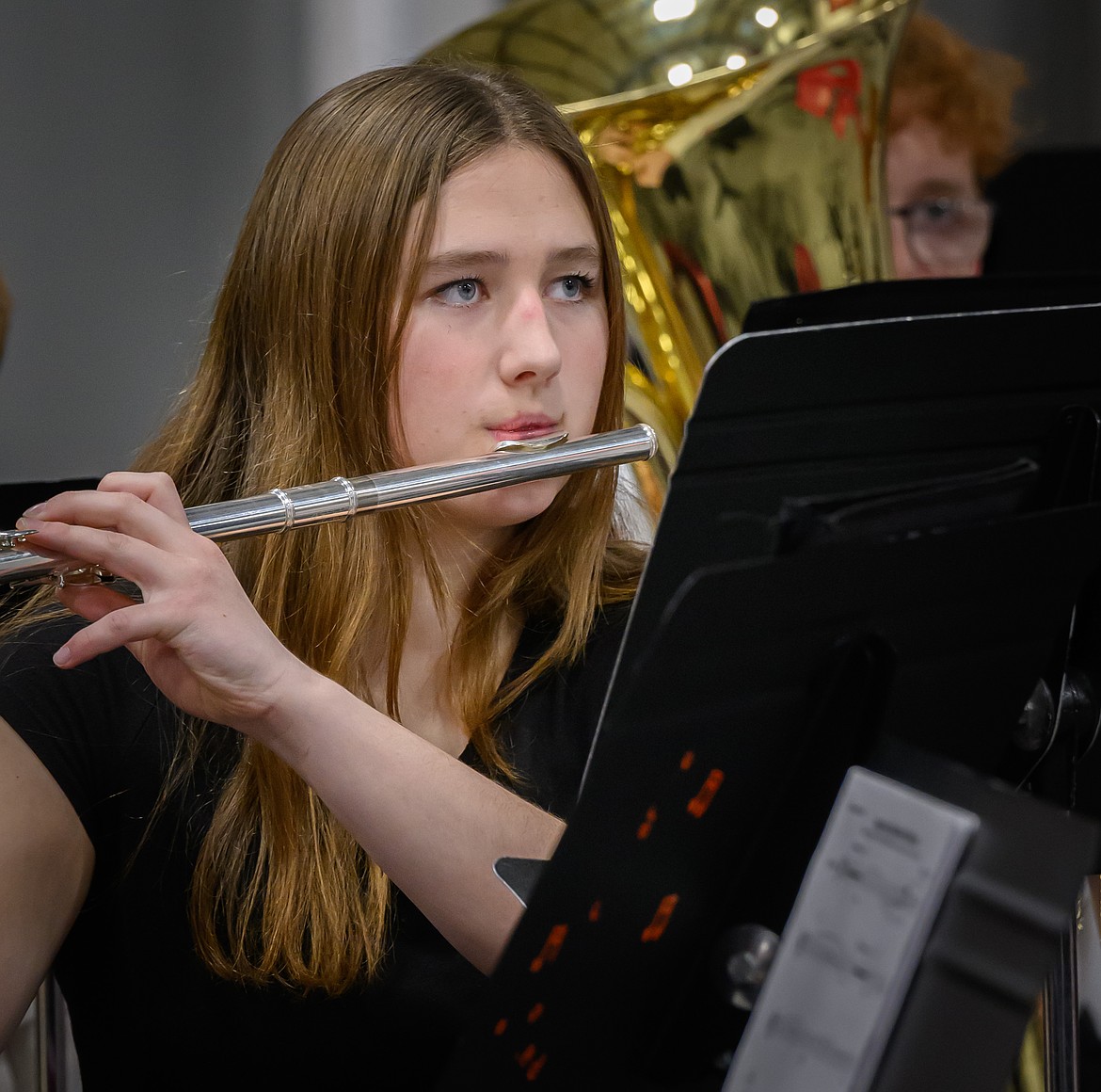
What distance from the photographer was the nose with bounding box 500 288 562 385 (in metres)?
1.02

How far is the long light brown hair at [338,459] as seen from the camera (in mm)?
1032

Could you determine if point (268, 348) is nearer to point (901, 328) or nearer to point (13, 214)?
point (901, 328)

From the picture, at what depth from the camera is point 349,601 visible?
1.10 metres

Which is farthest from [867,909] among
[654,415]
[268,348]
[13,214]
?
[13,214]

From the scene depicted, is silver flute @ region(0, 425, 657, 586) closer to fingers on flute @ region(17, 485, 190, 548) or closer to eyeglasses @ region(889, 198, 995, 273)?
fingers on flute @ region(17, 485, 190, 548)

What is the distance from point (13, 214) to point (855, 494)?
5.34ft

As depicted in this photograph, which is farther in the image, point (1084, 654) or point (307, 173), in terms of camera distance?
point (307, 173)

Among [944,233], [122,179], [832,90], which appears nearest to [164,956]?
[832,90]

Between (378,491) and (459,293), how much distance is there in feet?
0.67

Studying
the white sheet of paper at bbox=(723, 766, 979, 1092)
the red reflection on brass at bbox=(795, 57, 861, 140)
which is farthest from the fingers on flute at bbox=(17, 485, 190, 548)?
the red reflection on brass at bbox=(795, 57, 861, 140)

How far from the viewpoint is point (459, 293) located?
3.46 ft

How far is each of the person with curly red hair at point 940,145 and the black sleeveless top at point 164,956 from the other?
1.49 meters

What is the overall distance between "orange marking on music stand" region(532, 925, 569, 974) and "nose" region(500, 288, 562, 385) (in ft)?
1.64

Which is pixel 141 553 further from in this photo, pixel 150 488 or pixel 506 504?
pixel 506 504
